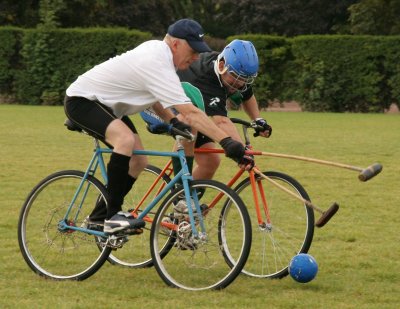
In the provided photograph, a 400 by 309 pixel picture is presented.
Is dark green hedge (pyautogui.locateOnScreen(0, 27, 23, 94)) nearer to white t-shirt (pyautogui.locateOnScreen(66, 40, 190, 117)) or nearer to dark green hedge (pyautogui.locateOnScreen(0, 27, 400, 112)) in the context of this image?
dark green hedge (pyautogui.locateOnScreen(0, 27, 400, 112))

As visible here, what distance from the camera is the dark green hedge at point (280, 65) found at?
98.9ft

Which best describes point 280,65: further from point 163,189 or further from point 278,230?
point 163,189

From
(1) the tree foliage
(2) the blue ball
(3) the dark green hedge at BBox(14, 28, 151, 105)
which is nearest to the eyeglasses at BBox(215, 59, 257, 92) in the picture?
(2) the blue ball

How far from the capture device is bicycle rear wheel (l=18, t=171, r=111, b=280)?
686cm

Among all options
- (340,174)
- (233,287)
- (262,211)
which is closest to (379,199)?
(340,174)

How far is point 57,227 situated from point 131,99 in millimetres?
1137

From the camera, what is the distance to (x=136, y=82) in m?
6.36

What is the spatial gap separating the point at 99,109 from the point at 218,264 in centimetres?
133

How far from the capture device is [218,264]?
22.2 feet

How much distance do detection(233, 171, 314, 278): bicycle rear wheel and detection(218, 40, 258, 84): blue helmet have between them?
71 centimetres

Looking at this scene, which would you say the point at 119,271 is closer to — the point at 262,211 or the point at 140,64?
the point at 262,211

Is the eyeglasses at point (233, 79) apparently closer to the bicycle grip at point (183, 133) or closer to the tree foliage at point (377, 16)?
the bicycle grip at point (183, 133)

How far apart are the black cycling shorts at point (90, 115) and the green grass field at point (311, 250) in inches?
40.5

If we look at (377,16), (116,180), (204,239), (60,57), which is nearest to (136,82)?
(116,180)
